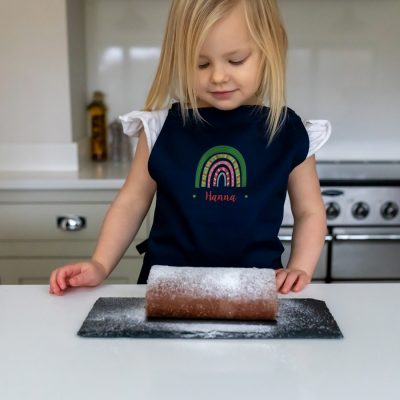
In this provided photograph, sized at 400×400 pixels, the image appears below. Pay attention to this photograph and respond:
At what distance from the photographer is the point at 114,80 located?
2.35 metres

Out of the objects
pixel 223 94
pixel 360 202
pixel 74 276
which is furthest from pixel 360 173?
pixel 74 276

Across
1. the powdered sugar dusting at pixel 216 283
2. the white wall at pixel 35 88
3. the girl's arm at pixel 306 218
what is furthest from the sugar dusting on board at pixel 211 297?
the white wall at pixel 35 88

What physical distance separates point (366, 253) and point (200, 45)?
1.31m

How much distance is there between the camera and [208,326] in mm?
614

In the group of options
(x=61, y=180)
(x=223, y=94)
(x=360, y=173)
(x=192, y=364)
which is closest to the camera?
(x=192, y=364)

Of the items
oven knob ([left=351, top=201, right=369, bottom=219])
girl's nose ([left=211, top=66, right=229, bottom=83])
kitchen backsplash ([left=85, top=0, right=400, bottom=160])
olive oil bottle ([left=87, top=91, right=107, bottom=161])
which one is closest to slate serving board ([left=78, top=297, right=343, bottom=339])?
girl's nose ([left=211, top=66, right=229, bottom=83])

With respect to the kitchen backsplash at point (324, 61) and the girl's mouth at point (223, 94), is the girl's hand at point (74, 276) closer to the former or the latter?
the girl's mouth at point (223, 94)

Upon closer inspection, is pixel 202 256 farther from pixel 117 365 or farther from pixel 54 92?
pixel 54 92

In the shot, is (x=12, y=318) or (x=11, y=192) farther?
(x=11, y=192)

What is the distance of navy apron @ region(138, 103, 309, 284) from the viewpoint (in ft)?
3.17

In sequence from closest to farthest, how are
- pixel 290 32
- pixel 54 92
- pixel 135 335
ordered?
pixel 135 335 < pixel 54 92 < pixel 290 32

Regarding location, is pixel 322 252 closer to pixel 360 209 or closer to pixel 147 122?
pixel 360 209

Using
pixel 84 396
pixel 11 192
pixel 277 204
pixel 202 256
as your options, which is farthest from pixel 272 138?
pixel 11 192

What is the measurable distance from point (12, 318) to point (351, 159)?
1.97 meters
